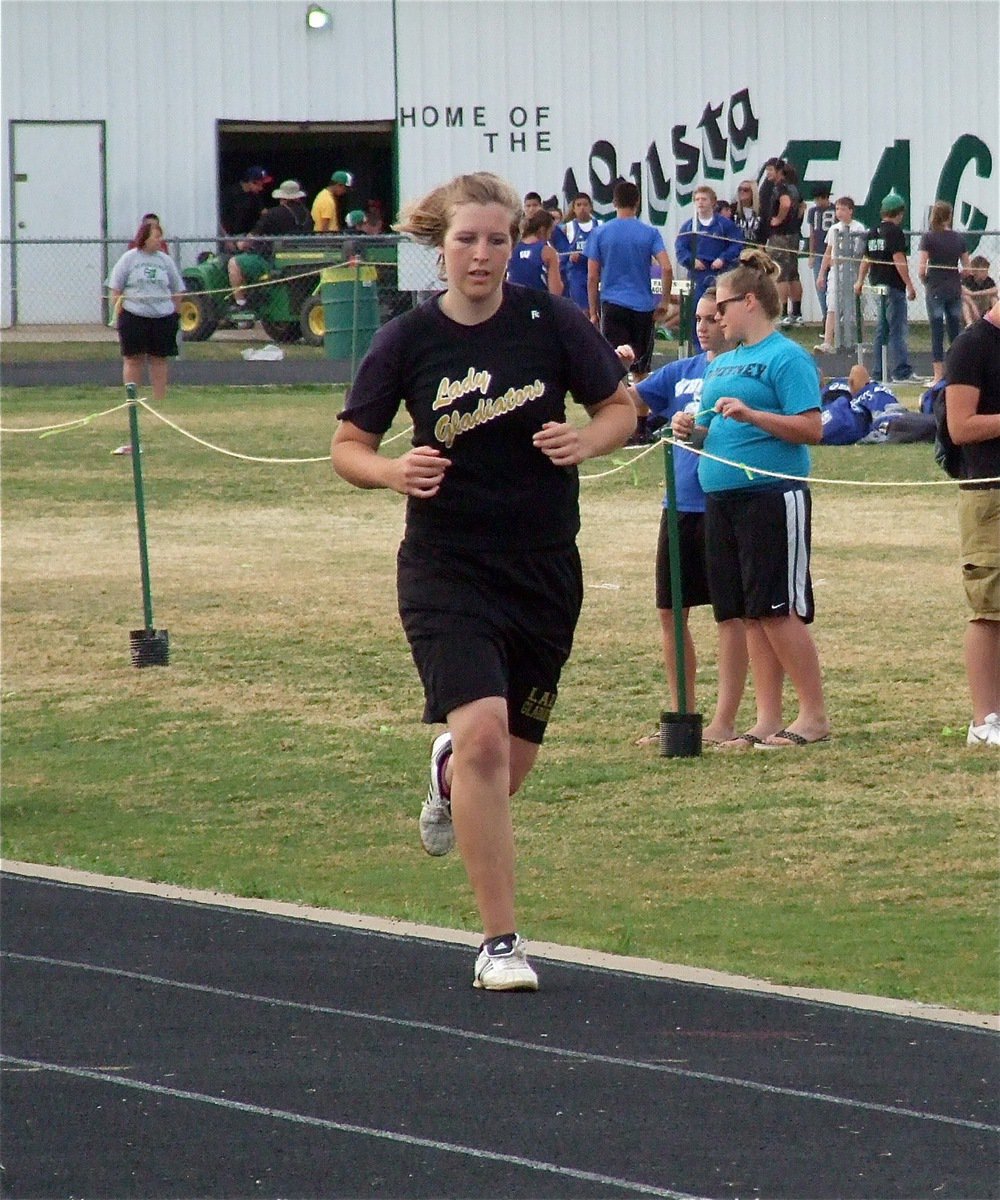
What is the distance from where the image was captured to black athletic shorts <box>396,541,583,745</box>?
5371 millimetres

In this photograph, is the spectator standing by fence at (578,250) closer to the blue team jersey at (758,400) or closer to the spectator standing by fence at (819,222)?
the spectator standing by fence at (819,222)

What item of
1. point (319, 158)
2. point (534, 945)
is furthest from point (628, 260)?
point (319, 158)

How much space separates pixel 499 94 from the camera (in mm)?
35094

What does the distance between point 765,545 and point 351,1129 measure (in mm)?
4464

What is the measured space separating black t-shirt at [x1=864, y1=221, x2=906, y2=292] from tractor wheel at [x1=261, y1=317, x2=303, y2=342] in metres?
9.10

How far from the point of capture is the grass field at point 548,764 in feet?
22.1

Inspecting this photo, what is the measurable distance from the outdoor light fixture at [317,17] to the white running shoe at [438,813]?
30415 millimetres

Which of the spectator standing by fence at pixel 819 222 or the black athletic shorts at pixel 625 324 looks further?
the spectator standing by fence at pixel 819 222

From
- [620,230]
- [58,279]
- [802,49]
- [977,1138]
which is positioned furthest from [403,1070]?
[802,49]

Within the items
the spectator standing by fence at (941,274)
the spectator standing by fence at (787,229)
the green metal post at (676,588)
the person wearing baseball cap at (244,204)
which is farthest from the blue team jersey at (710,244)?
the green metal post at (676,588)

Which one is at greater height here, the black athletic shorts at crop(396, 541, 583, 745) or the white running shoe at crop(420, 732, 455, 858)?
the black athletic shorts at crop(396, 541, 583, 745)

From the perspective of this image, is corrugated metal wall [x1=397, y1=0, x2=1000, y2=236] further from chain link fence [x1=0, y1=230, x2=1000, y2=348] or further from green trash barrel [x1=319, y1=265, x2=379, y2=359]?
green trash barrel [x1=319, y1=265, x2=379, y2=359]

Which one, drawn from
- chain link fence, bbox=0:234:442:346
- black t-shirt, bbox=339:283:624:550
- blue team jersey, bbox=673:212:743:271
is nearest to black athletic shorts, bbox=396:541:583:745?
black t-shirt, bbox=339:283:624:550

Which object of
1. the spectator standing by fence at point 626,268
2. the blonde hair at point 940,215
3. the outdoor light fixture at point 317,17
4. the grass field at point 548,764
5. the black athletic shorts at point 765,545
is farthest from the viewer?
the outdoor light fixture at point 317,17
